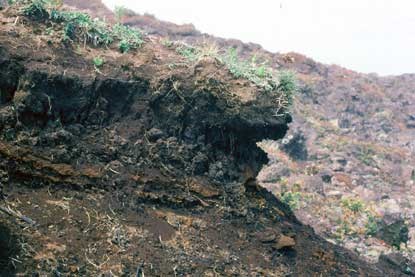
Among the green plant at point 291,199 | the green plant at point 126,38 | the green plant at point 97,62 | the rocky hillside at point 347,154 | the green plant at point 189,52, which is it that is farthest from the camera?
the green plant at point 291,199

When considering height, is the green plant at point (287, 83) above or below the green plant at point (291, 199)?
above

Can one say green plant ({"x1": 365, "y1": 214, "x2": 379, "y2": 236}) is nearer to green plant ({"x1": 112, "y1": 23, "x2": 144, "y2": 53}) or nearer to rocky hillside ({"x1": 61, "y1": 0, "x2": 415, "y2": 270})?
rocky hillside ({"x1": 61, "y1": 0, "x2": 415, "y2": 270})

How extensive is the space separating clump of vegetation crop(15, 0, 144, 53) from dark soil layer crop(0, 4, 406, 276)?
0.16 m

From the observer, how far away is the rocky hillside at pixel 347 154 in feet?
47.7

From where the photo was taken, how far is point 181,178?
20.8 ft

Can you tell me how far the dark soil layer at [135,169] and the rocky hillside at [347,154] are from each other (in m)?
1.36

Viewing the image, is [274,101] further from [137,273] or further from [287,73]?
[137,273]

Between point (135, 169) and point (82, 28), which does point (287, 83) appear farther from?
point (82, 28)

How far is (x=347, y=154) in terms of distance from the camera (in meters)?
23.9

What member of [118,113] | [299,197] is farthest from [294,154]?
[118,113]

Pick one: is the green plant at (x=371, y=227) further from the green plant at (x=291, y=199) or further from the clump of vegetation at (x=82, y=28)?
the clump of vegetation at (x=82, y=28)

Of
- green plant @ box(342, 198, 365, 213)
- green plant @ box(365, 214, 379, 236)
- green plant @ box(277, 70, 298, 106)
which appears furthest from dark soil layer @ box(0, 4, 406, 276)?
green plant @ box(342, 198, 365, 213)

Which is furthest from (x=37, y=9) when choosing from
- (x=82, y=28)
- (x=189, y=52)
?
(x=189, y=52)

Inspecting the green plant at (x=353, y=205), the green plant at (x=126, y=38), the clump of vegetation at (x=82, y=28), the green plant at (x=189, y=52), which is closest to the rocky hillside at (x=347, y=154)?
the green plant at (x=353, y=205)
